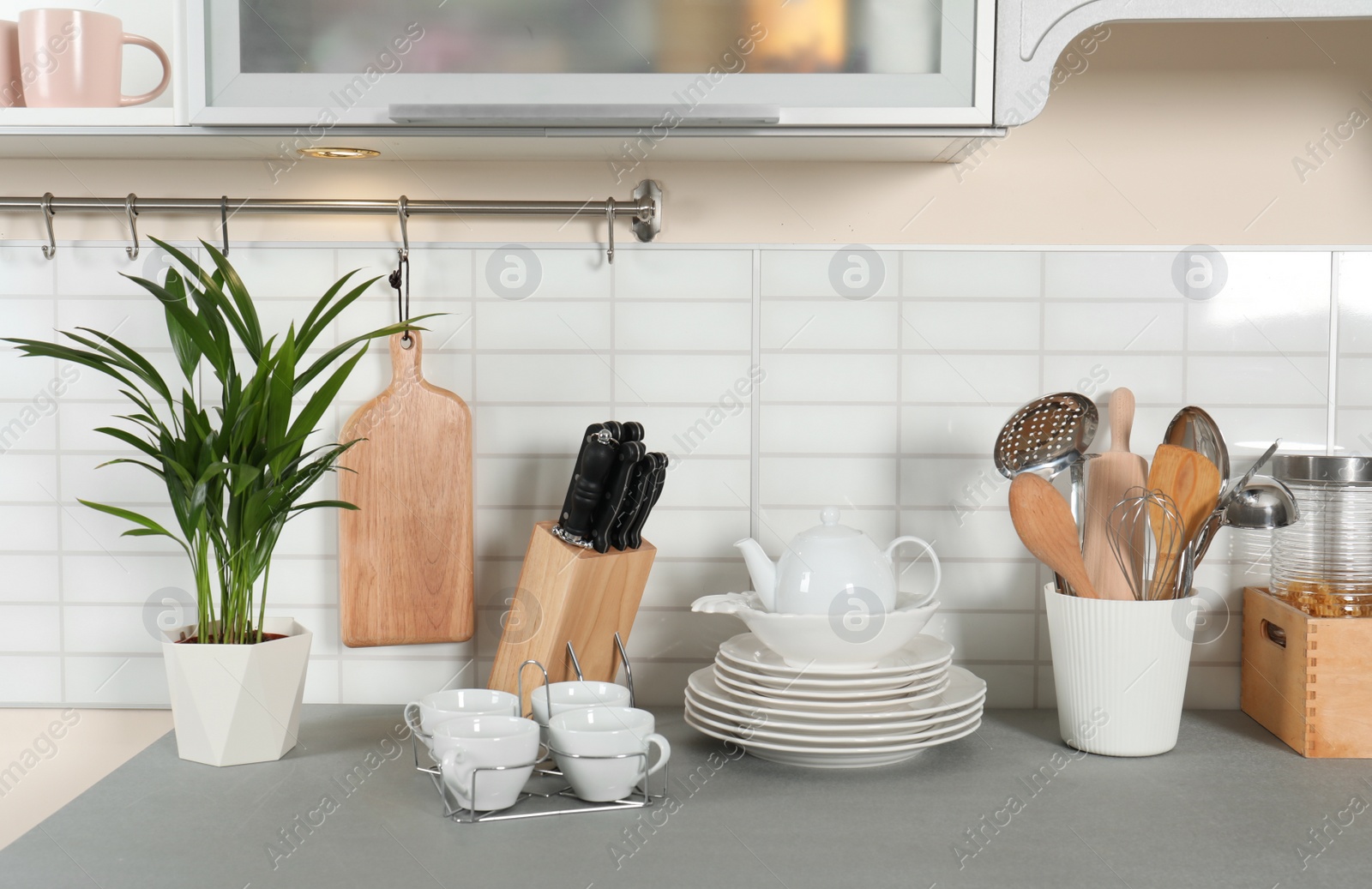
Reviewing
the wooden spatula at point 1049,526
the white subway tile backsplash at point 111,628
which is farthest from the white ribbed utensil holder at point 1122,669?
the white subway tile backsplash at point 111,628

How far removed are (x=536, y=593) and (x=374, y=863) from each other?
0.36 metres

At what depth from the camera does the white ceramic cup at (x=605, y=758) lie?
0.90 metres

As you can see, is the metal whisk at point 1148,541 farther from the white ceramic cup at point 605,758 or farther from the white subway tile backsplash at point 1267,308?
the white ceramic cup at point 605,758

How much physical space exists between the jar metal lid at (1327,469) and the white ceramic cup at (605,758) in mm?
739

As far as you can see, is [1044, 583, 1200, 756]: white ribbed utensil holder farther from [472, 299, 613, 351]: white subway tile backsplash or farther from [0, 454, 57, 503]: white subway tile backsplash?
[0, 454, 57, 503]: white subway tile backsplash

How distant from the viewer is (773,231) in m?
1.24

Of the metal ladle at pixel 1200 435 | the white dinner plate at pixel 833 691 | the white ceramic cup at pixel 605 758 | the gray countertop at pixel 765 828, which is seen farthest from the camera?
the metal ladle at pixel 1200 435

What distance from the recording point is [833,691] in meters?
1.02

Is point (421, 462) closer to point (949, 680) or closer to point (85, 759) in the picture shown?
point (85, 759)

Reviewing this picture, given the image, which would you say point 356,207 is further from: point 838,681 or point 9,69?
point 838,681

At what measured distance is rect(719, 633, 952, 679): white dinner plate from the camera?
1.01 metres

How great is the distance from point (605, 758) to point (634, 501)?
0.28 meters

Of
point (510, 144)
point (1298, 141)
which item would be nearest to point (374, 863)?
point (510, 144)

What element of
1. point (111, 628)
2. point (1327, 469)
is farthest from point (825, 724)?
point (111, 628)
